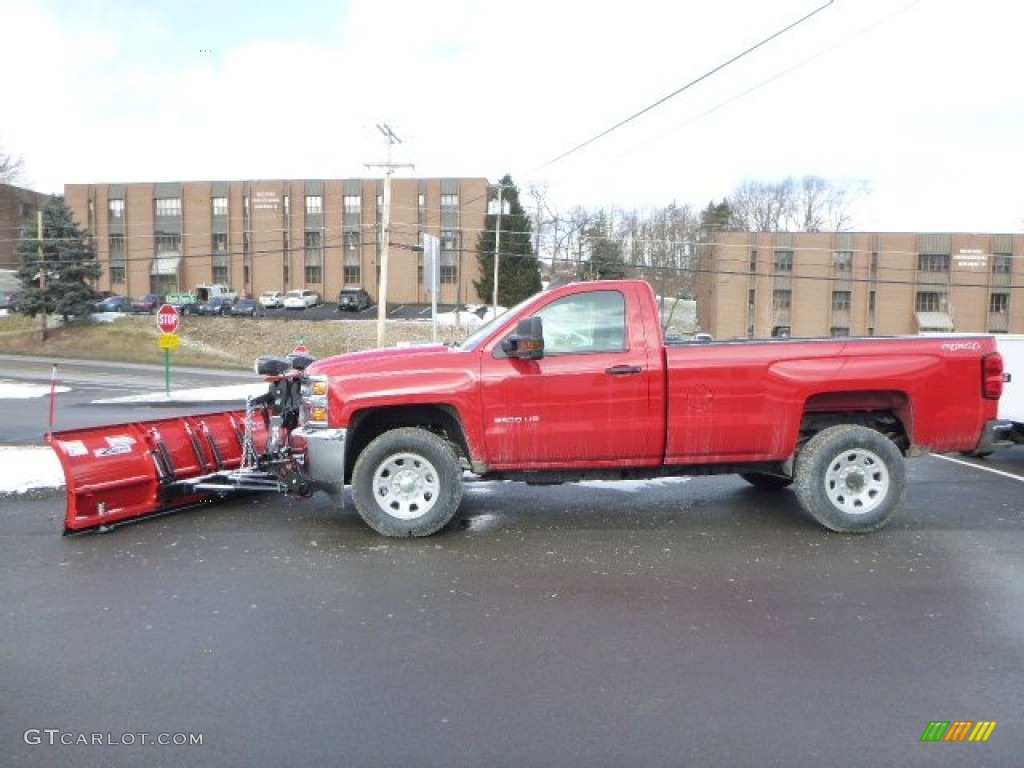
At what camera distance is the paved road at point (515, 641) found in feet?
11.1

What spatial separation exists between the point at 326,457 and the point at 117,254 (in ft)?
275

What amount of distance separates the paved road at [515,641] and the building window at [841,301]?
63333 millimetres

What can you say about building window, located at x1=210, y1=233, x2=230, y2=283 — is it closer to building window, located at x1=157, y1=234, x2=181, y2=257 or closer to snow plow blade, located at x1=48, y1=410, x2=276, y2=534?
building window, located at x1=157, y1=234, x2=181, y2=257

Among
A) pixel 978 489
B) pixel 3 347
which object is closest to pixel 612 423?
pixel 978 489

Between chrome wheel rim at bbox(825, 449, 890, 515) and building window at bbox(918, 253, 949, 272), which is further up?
building window at bbox(918, 253, 949, 272)

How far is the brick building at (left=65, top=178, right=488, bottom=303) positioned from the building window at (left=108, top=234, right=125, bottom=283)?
99mm

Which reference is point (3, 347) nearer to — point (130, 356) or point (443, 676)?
point (130, 356)

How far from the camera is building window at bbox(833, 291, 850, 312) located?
65.8m

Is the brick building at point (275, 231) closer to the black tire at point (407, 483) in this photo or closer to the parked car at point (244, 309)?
the parked car at point (244, 309)

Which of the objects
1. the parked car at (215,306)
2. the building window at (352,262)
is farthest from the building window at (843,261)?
the parked car at (215,306)

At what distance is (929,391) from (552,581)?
11.8 feet

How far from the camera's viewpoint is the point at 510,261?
211ft

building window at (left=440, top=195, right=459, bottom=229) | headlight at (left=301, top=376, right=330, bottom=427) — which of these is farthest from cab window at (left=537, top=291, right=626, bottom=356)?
building window at (left=440, top=195, right=459, bottom=229)

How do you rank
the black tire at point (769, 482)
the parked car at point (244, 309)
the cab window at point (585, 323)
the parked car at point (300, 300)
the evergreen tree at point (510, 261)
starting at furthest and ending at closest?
the parked car at point (300, 300) → the evergreen tree at point (510, 261) → the parked car at point (244, 309) → the black tire at point (769, 482) → the cab window at point (585, 323)
